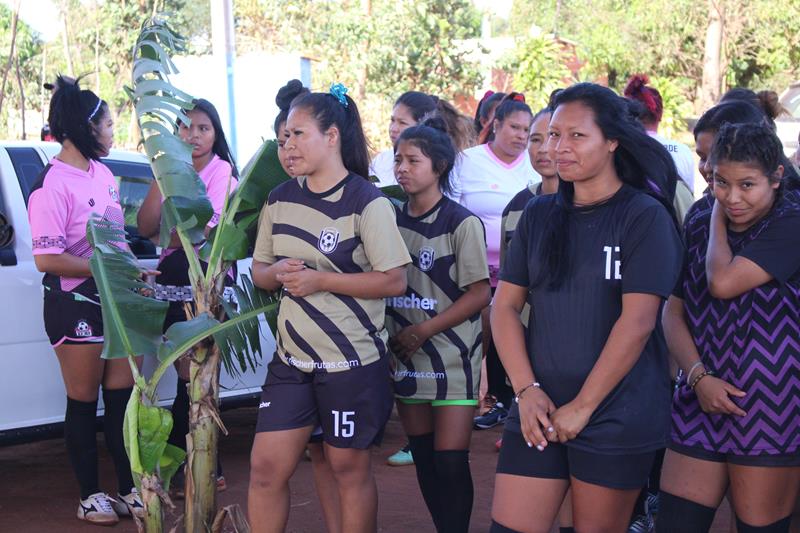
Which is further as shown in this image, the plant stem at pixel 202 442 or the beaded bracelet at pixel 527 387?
the plant stem at pixel 202 442

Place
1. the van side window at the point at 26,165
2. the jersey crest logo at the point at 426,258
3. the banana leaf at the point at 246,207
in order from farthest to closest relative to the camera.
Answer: the van side window at the point at 26,165 < the jersey crest logo at the point at 426,258 < the banana leaf at the point at 246,207

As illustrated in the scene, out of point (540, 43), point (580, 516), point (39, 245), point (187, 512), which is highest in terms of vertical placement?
point (540, 43)

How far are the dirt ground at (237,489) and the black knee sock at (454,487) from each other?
0.93 metres

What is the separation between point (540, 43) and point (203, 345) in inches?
741

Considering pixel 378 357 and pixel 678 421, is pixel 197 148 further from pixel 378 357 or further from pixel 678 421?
pixel 678 421

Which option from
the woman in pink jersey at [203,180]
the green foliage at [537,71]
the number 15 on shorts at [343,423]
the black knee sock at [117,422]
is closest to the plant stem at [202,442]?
the number 15 on shorts at [343,423]

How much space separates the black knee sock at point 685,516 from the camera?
12.1 ft

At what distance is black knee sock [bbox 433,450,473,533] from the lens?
4496 mm

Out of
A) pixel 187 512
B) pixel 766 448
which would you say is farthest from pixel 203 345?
pixel 766 448

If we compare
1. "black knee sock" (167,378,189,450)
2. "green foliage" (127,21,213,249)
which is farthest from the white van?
"green foliage" (127,21,213,249)

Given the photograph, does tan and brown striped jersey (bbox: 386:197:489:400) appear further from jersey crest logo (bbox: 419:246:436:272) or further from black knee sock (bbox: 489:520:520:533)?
black knee sock (bbox: 489:520:520:533)

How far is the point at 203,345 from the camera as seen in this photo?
443cm

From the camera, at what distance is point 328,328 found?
406cm

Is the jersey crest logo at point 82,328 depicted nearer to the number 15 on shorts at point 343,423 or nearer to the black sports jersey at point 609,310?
the number 15 on shorts at point 343,423
